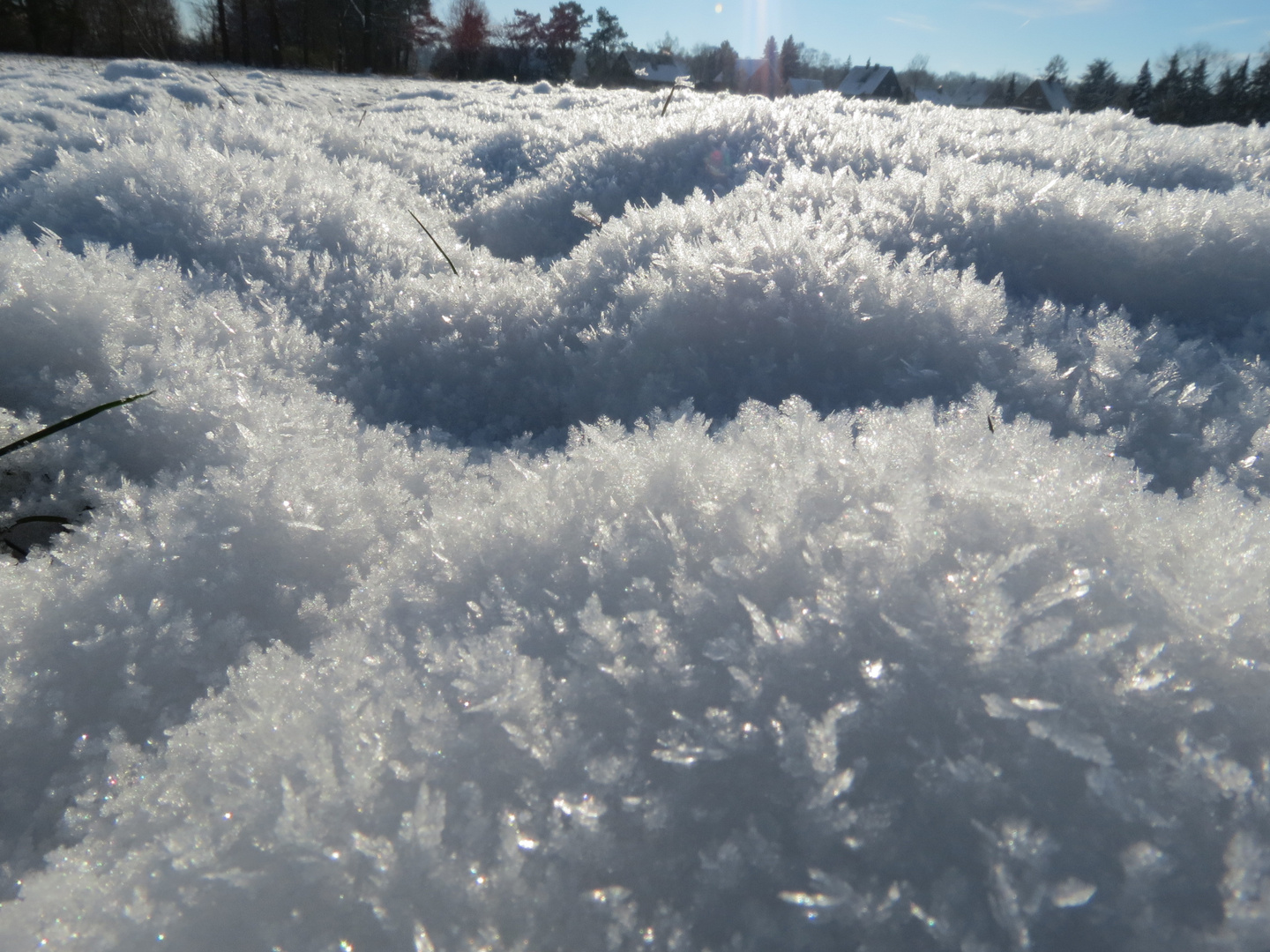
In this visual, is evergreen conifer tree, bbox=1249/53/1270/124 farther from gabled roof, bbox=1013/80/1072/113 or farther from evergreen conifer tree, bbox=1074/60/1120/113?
gabled roof, bbox=1013/80/1072/113

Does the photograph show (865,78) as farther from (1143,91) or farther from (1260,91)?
(1260,91)

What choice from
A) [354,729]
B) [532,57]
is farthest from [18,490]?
[532,57]

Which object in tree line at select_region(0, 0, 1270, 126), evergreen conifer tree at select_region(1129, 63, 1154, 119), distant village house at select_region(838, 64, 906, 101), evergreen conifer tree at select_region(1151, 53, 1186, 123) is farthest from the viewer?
distant village house at select_region(838, 64, 906, 101)

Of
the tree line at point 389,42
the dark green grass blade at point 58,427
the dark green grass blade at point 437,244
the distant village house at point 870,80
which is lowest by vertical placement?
the dark green grass blade at point 58,427

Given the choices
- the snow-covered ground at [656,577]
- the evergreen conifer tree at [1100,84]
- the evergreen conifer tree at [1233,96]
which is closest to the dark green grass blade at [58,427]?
the snow-covered ground at [656,577]

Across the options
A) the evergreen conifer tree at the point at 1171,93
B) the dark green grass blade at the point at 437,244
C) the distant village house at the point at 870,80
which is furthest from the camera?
the distant village house at the point at 870,80

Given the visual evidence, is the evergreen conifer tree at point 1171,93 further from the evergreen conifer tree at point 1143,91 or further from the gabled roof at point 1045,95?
the gabled roof at point 1045,95

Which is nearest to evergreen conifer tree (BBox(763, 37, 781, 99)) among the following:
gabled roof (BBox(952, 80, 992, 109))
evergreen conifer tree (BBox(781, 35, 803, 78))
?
evergreen conifer tree (BBox(781, 35, 803, 78))
